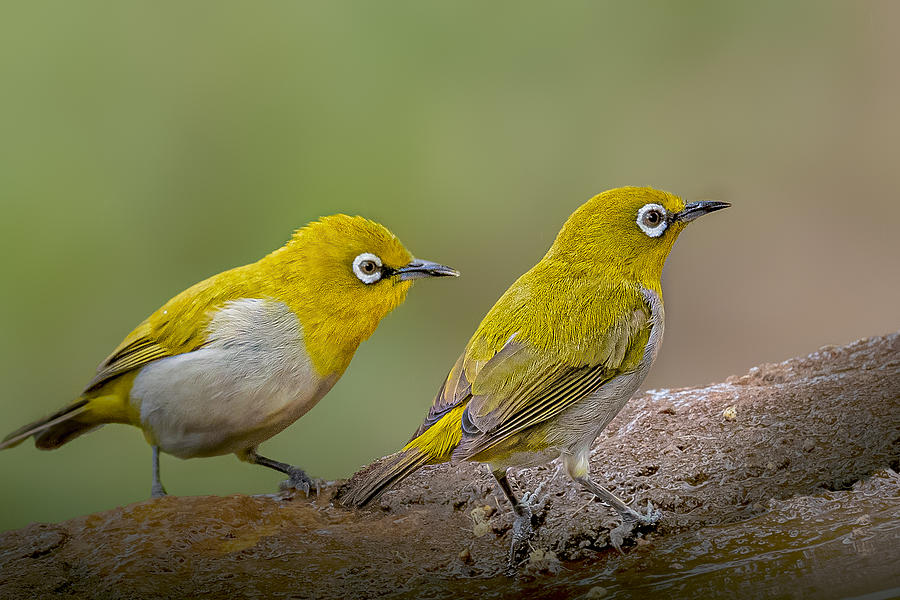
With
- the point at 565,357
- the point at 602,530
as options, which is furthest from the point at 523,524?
the point at 565,357

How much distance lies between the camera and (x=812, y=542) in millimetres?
2352

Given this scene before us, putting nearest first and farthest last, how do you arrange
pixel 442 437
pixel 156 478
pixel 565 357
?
1. pixel 442 437
2. pixel 565 357
3. pixel 156 478

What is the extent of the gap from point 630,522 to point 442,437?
581 millimetres

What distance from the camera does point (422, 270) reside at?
2.89m

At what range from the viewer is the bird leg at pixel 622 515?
2604 millimetres

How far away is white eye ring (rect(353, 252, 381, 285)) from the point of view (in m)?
2.95

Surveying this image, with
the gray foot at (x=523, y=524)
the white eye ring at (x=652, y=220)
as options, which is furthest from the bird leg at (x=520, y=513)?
the white eye ring at (x=652, y=220)

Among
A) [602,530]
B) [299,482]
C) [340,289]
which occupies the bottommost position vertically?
[602,530]

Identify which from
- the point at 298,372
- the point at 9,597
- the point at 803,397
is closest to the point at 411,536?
the point at 298,372

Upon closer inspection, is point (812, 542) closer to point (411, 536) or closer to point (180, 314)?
point (411, 536)

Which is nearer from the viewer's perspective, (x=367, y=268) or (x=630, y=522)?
(x=630, y=522)

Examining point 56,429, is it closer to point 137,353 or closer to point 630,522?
point 137,353

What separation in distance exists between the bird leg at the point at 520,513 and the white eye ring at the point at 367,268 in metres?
0.71

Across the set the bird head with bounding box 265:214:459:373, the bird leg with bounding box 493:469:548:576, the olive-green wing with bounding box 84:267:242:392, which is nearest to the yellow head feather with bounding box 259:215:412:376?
the bird head with bounding box 265:214:459:373
